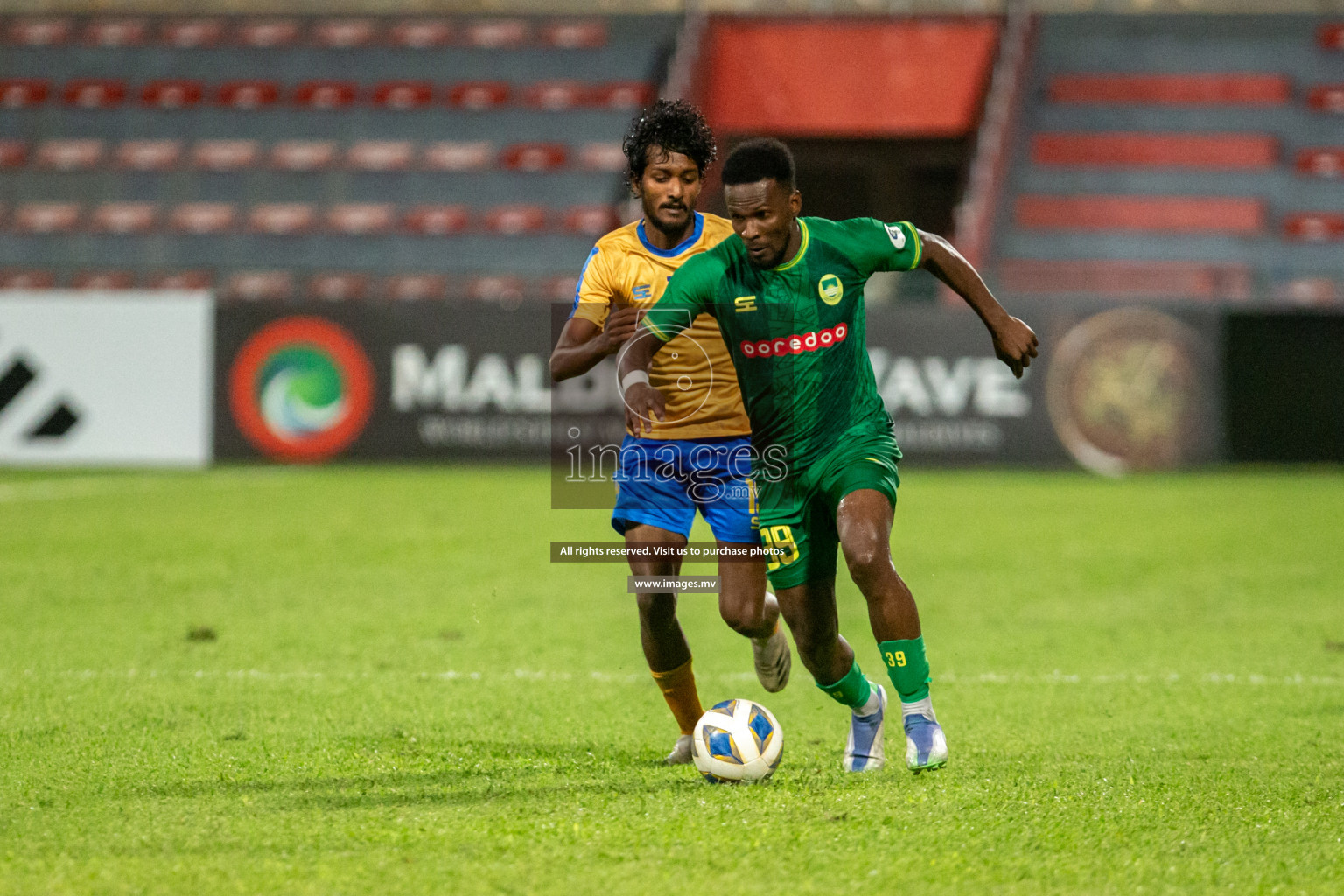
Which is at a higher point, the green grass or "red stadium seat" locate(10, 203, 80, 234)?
"red stadium seat" locate(10, 203, 80, 234)

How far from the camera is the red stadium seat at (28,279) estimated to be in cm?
1961

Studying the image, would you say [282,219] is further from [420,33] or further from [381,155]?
[420,33]

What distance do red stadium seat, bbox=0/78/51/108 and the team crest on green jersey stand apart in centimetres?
2046

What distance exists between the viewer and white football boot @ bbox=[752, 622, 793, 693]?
5012mm

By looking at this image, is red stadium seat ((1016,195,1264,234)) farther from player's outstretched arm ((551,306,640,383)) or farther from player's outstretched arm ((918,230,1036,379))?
player's outstretched arm ((551,306,640,383))

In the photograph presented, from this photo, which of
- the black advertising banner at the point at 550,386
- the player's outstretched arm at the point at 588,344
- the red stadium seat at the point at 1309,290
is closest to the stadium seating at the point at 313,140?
the black advertising banner at the point at 550,386

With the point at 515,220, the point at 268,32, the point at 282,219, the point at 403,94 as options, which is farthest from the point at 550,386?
the point at 268,32

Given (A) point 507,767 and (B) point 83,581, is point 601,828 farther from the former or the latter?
(B) point 83,581

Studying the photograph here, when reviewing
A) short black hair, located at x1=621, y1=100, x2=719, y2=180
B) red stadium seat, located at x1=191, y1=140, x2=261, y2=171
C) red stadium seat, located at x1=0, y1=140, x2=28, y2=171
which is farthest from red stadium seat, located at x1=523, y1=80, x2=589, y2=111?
short black hair, located at x1=621, y1=100, x2=719, y2=180

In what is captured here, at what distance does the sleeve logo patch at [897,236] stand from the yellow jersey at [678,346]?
544 millimetres

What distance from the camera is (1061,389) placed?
15.6m

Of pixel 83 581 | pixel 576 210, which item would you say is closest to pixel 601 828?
pixel 83 581

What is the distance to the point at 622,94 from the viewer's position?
22328mm

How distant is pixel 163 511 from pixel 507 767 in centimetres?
849
